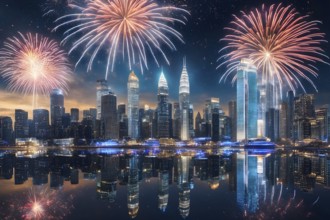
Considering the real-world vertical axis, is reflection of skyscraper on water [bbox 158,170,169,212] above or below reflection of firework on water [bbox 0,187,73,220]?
below

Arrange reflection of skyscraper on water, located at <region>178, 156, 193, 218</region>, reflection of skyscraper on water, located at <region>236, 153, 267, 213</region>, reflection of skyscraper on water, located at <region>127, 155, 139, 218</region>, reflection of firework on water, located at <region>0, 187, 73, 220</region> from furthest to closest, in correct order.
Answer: reflection of skyscraper on water, located at <region>236, 153, 267, 213</region> → reflection of skyscraper on water, located at <region>178, 156, 193, 218</region> → reflection of skyscraper on water, located at <region>127, 155, 139, 218</region> → reflection of firework on water, located at <region>0, 187, 73, 220</region>

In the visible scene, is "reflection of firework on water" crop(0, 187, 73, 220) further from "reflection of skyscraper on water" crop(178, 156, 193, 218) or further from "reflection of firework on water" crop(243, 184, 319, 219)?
"reflection of firework on water" crop(243, 184, 319, 219)

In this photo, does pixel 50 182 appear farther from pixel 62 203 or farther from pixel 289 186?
pixel 289 186

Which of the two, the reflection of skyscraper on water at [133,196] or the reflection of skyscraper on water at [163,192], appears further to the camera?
the reflection of skyscraper on water at [163,192]

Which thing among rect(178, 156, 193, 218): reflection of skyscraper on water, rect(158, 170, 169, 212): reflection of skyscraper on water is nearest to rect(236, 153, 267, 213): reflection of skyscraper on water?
rect(178, 156, 193, 218): reflection of skyscraper on water

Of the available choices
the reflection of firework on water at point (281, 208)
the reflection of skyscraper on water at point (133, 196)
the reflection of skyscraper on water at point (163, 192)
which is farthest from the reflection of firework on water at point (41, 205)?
the reflection of firework on water at point (281, 208)

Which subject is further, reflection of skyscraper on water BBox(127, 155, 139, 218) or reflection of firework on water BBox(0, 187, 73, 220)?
reflection of skyscraper on water BBox(127, 155, 139, 218)

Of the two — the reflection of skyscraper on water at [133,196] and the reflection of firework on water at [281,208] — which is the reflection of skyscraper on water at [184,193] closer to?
the reflection of skyscraper on water at [133,196]

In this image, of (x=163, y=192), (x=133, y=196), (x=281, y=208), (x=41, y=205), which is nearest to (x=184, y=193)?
(x=163, y=192)

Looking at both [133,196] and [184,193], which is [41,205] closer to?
[133,196]

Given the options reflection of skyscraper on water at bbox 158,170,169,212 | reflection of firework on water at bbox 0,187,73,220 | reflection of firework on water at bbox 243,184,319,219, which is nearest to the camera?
reflection of firework on water at bbox 0,187,73,220
